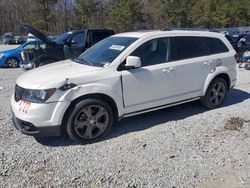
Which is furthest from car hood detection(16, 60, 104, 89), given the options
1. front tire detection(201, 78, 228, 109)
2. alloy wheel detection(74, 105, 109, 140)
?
front tire detection(201, 78, 228, 109)

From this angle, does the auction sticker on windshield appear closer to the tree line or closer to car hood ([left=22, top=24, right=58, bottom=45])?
car hood ([left=22, top=24, right=58, bottom=45])

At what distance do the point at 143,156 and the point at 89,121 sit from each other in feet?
3.38

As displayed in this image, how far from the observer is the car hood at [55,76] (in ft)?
13.3

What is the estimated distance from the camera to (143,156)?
401 cm

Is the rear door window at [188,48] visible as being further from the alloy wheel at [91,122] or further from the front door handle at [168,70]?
the alloy wheel at [91,122]

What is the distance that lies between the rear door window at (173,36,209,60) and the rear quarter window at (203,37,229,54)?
0.16m

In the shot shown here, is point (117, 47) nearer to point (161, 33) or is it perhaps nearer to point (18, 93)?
point (161, 33)

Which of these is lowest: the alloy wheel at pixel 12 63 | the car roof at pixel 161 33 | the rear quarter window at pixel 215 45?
the alloy wheel at pixel 12 63

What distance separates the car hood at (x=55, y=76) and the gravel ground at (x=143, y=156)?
3.22ft

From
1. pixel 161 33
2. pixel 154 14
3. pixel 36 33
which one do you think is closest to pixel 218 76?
pixel 161 33

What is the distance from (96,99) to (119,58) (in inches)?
31.6

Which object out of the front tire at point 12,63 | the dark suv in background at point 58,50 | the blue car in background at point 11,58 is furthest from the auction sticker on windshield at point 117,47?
the front tire at point 12,63

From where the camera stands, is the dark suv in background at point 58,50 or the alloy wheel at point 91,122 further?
the dark suv in background at point 58,50

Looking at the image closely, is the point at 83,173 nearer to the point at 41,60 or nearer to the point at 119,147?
the point at 119,147
